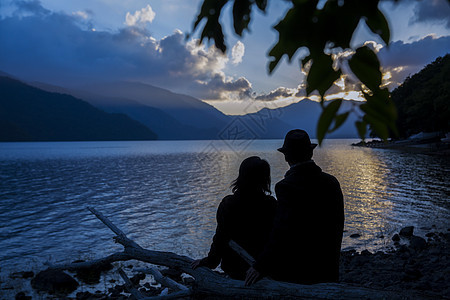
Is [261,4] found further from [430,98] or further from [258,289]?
[430,98]

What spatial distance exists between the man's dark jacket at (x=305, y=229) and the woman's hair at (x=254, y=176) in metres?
0.41

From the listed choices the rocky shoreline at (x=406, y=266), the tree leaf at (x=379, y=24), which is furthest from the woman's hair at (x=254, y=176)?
the rocky shoreline at (x=406, y=266)

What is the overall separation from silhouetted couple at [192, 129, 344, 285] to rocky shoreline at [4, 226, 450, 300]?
5.78 metres

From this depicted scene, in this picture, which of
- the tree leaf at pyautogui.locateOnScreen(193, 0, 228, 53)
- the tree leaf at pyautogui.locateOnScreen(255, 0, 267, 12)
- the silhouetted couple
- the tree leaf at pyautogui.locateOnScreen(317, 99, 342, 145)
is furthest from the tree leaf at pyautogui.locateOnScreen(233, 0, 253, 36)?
the silhouetted couple

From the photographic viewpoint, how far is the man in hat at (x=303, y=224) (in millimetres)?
3395

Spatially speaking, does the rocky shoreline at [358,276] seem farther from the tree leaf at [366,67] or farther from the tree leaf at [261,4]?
the tree leaf at [366,67]

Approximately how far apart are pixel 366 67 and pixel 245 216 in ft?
11.3

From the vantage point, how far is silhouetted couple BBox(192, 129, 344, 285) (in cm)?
341

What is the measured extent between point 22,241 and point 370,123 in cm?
1901

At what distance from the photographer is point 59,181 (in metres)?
39.8

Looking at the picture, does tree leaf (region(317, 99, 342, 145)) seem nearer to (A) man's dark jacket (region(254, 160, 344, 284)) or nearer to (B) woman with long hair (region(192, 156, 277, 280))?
(A) man's dark jacket (region(254, 160, 344, 284))

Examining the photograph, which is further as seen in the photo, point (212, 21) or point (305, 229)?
point (305, 229)

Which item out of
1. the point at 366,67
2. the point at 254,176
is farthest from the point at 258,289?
the point at 366,67

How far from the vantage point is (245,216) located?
4.17 metres
